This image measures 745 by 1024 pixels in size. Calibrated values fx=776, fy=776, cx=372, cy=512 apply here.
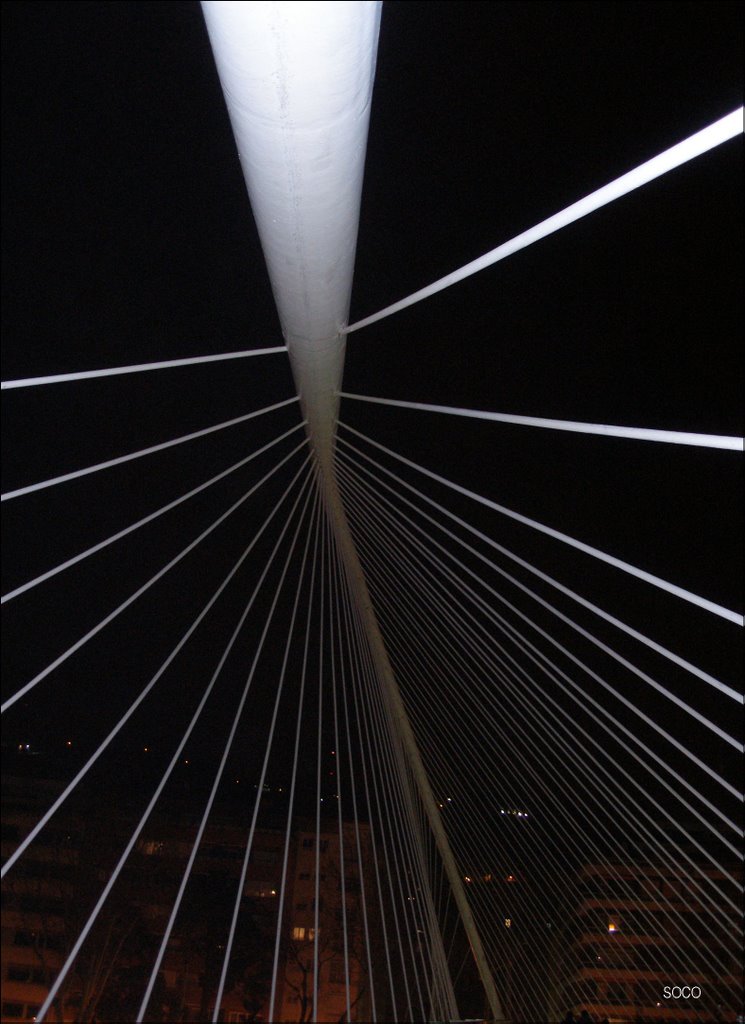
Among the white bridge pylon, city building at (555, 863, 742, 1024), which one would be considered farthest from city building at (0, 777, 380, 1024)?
the white bridge pylon

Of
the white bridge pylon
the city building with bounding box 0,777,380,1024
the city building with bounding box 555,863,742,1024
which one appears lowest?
the city building with bounding box 0,777,380,1024

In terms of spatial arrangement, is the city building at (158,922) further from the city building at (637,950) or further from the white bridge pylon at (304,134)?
the white bridge pylon at (304,134)

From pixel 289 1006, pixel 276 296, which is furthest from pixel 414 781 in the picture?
pixel 289 1006

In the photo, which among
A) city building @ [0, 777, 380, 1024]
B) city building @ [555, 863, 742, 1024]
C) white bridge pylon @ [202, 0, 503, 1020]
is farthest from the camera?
city building @ [0, 777, 380, 1024]

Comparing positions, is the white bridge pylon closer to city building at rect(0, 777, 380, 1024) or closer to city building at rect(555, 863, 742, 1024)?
city building at rect(555, 863, 742, 1024)

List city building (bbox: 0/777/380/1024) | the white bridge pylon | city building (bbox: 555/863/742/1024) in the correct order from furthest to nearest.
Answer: city building (bbox: 0/777/380/1024), city building (bbox: 555/863/742/1024), the white bridge pylon

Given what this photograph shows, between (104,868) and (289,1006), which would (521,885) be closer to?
(104,868)

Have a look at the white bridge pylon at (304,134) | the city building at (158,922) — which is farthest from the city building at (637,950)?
the city building at (158,922)

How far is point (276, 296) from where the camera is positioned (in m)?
2.07

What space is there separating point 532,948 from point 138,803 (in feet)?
74.9

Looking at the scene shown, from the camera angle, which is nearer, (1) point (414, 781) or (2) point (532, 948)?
(1) point (414, 781)

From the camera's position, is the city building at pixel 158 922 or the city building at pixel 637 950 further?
the city building at pixel 158 922

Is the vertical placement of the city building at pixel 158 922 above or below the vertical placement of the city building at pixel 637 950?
below

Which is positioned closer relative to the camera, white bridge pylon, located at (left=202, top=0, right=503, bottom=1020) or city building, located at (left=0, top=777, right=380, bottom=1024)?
white bridge pylon, located at (left=202, top=0, right=503, bottom=1020)
